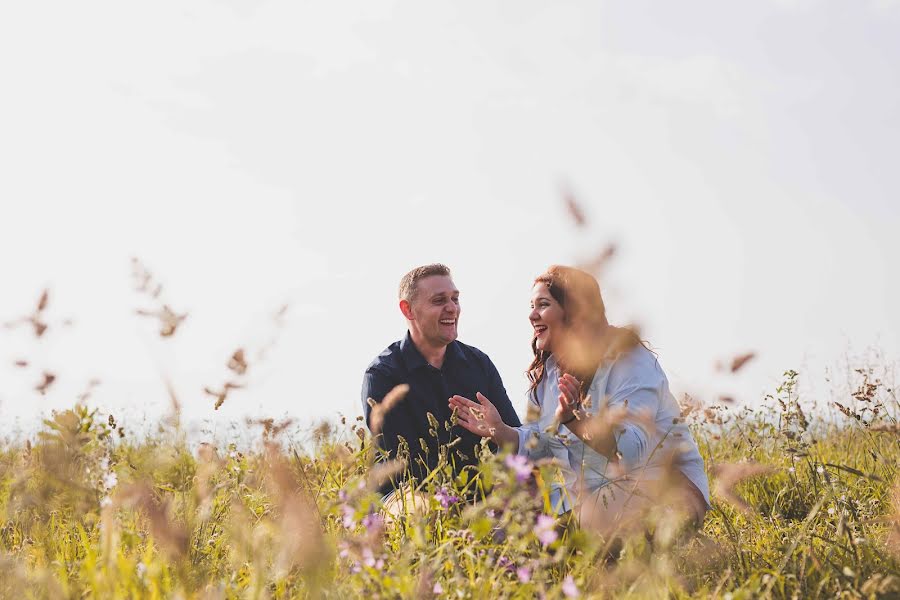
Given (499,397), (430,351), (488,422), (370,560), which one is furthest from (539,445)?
(499,397)

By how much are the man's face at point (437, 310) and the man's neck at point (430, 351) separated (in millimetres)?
30

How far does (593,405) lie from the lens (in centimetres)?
396

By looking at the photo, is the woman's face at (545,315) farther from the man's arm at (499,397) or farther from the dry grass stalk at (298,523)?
the dry grass stalk at (298,523)

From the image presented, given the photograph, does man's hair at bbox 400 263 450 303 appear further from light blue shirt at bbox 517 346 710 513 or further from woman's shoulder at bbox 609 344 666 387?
woman's shoulder at bbox 609 344 666 387

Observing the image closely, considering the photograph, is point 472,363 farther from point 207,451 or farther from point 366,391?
point 207,451

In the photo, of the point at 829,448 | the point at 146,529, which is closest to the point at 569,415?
the point at 146,529

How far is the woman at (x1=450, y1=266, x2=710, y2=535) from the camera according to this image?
11.3ft

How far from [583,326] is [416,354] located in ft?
4.25

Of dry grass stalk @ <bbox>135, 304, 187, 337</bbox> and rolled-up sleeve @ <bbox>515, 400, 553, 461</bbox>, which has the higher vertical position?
dry grass stalk @ <bbox>135, 304, 187, 337</bbox>

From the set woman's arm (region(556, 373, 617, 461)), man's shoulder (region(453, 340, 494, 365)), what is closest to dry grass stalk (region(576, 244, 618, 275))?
woman's arm (region(556, 373, 617, 461))

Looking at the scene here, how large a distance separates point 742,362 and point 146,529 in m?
2.50

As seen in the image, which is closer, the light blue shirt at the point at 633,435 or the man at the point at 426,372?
the light blue shirt at the point at 633,435

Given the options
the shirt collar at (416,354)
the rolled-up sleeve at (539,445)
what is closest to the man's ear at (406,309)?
the shirt collar at (416,354)

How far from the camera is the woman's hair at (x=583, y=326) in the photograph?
4.00m
